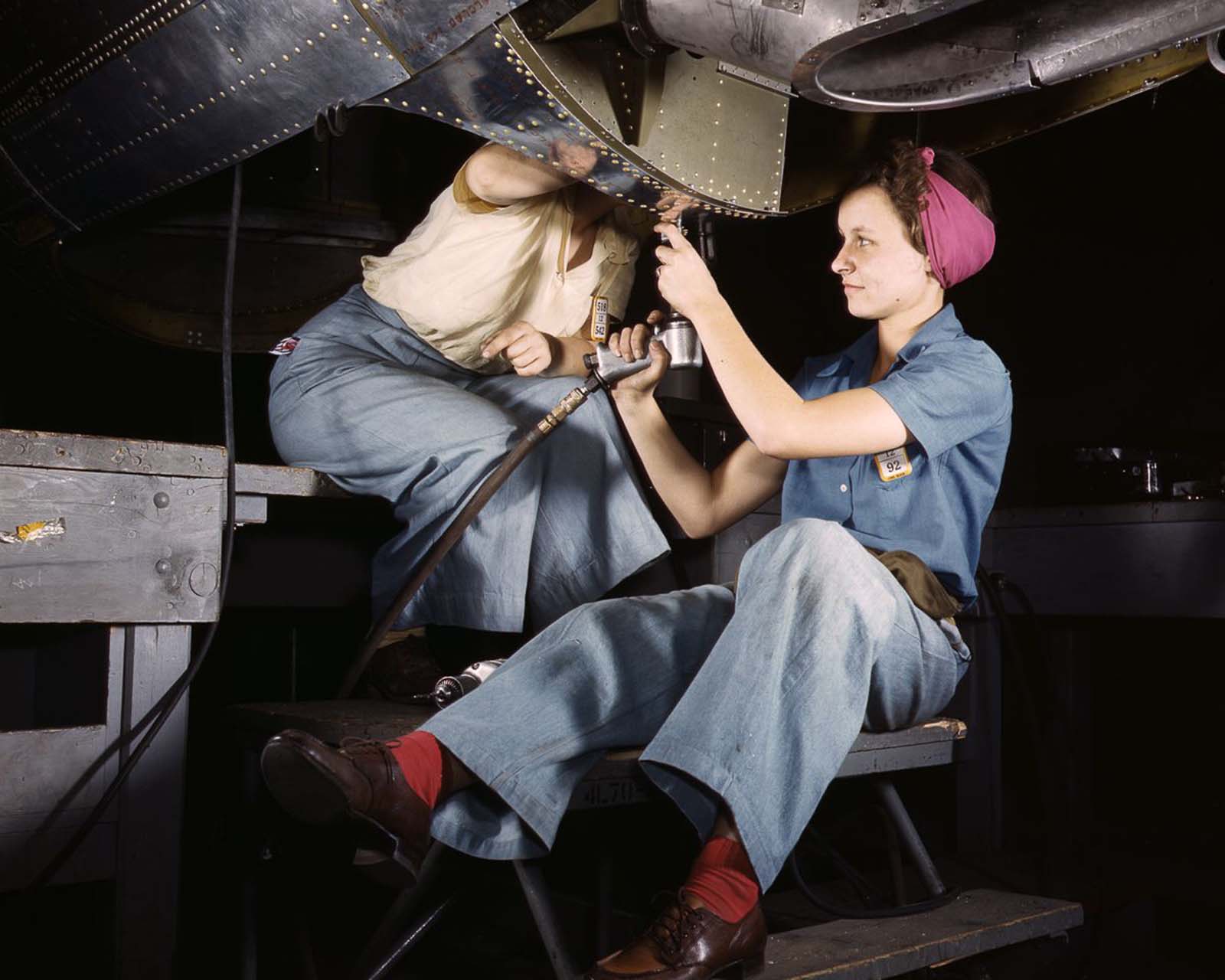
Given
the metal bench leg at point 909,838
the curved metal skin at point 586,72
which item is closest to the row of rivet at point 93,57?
the curved metal skin at point 586,72

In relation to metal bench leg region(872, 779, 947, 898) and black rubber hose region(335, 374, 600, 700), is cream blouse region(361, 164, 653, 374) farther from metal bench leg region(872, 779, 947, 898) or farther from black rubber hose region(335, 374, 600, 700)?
metal bench leg region(872, 779, 947, 898)

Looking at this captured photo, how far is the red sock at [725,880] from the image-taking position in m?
1.35

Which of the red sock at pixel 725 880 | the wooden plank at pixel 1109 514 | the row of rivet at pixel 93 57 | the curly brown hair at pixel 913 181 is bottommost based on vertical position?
the red sock at pixel 725 880

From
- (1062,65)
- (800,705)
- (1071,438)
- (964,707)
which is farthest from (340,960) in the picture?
(1071,438)

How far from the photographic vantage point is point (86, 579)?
5.27 ft

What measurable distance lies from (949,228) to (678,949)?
3.82ft

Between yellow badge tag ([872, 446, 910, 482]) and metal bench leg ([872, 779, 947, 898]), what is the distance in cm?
51

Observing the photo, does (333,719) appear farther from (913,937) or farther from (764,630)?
(913,937)

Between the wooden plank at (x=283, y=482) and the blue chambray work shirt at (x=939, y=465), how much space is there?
0.87 m

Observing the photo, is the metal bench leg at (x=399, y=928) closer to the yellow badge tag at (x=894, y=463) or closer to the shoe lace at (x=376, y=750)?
the shoe lace at (x=376, y=750)

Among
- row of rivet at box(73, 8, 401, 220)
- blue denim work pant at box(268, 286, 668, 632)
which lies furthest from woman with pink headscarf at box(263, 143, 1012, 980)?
row of rivet at box(73, 8, 401, 220)

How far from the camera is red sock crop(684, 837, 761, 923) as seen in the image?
4.44 feet

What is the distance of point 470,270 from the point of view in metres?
2.24

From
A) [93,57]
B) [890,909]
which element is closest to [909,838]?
[890,909]
